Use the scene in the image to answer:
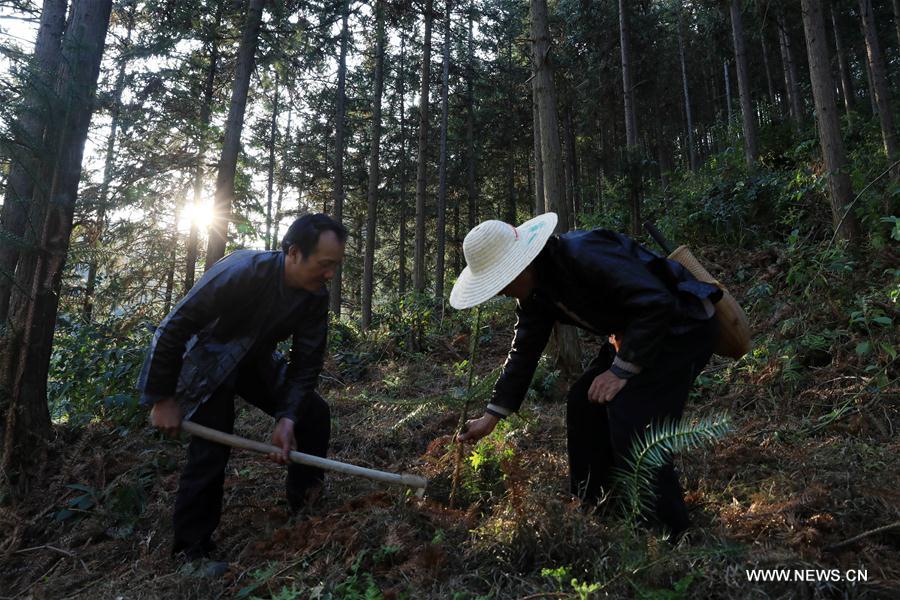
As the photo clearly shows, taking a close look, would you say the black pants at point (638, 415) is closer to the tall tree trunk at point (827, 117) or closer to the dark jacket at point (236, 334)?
the dark jacket at point (236, 334)

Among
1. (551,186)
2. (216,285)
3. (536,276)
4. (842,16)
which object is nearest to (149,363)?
(216,285)

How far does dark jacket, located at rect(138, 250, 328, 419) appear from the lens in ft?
9.29

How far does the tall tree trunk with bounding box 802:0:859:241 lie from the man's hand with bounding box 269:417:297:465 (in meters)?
6.96

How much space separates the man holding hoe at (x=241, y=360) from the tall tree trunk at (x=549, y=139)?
319cm

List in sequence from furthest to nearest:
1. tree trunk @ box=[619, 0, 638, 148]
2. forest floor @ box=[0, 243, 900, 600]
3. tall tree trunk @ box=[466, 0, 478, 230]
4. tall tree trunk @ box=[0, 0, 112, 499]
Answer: tall tree trunk @ box=[466, 0, 478, 230]
tree trunk @ box=[619, 0, 638, 148]
tall tree trunk @ box=[0, 0, 112, 499]
forest floor @ box=[0, 243, 900, 600]

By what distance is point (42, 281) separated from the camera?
389 centimetres

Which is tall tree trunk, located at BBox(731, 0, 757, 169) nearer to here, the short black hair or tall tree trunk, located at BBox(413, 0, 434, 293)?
tall tree trunk, located at BBox(413, 0, 434, 293)

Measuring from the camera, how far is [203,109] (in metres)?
12.2

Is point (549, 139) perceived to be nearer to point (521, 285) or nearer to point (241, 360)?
point (521, 285)

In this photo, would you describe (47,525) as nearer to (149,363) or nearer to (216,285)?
(149,363)

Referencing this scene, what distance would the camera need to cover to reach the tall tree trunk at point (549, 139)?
5719mm

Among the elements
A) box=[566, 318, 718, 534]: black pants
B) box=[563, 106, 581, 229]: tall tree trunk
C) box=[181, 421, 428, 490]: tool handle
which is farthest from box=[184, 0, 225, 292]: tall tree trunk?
box=[563, 106, 581, 229]: tall tree trunk

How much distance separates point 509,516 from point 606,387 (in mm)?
770

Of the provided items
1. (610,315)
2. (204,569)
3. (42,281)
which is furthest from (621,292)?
(42,281)
